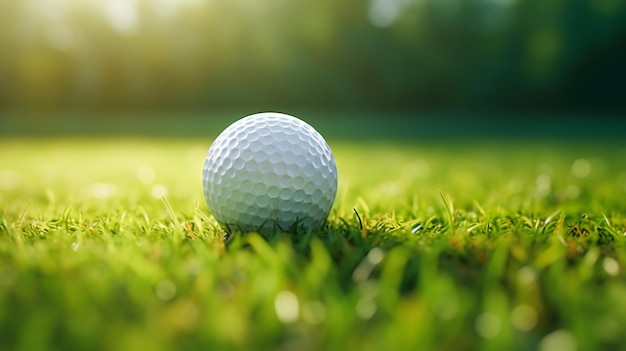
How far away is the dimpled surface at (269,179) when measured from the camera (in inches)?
97.8

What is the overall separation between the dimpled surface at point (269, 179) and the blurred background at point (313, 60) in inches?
735

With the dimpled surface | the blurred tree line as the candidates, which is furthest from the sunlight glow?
the dimpled surface

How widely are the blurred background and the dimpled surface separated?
61.3ft

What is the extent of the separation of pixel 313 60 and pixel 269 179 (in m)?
21.5

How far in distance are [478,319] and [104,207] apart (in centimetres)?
252

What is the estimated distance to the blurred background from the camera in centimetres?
2173

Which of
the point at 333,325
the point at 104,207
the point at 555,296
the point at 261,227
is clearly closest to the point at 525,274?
the point at 555,296

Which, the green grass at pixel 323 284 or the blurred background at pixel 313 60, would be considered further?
the blurred background at pixel 313 60

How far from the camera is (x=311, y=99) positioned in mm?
24109

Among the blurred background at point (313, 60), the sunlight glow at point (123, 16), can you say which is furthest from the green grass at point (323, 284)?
the sunlight glow at point (123, 16)

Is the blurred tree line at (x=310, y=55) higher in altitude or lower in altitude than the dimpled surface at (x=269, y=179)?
lower

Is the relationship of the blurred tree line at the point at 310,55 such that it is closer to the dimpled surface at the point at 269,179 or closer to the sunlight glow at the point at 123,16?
the sunlight glow at the point at 123,16

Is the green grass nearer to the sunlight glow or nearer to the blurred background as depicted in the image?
the blurred background

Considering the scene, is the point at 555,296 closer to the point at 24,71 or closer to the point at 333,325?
the point at 333,325
